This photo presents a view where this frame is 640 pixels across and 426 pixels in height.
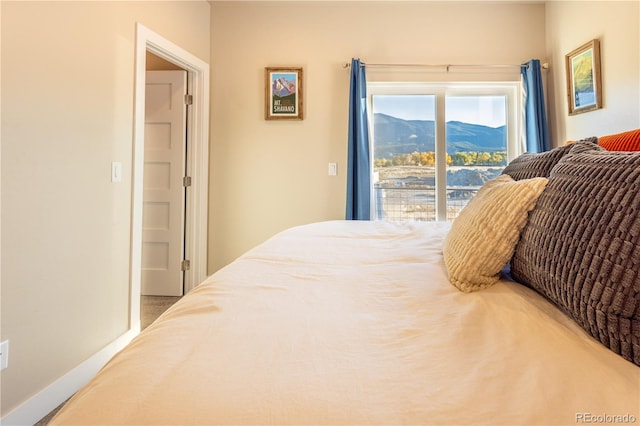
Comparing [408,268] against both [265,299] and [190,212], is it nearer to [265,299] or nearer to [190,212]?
[265,299]

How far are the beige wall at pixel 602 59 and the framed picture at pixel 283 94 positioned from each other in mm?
2299

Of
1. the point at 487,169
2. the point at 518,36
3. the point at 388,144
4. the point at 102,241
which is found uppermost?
the point at 518,36

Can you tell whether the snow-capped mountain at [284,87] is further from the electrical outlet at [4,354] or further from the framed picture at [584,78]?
the electrical outlet at [4,354]

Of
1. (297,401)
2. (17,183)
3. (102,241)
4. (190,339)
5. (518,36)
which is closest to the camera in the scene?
(297,401)

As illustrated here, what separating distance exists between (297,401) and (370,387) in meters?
0.11

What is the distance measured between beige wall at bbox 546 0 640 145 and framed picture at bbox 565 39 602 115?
4 centimetres

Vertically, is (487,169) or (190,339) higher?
(487,169)

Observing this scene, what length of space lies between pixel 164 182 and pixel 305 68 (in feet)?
5.59

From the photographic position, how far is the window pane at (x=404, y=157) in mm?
2918

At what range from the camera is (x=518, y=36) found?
2.75 meters

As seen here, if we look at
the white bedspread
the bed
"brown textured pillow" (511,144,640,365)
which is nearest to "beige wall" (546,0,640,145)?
the bed

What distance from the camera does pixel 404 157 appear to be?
9.64ft

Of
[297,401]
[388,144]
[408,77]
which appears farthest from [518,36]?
[297,401]

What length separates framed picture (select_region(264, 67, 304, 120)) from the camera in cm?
281
